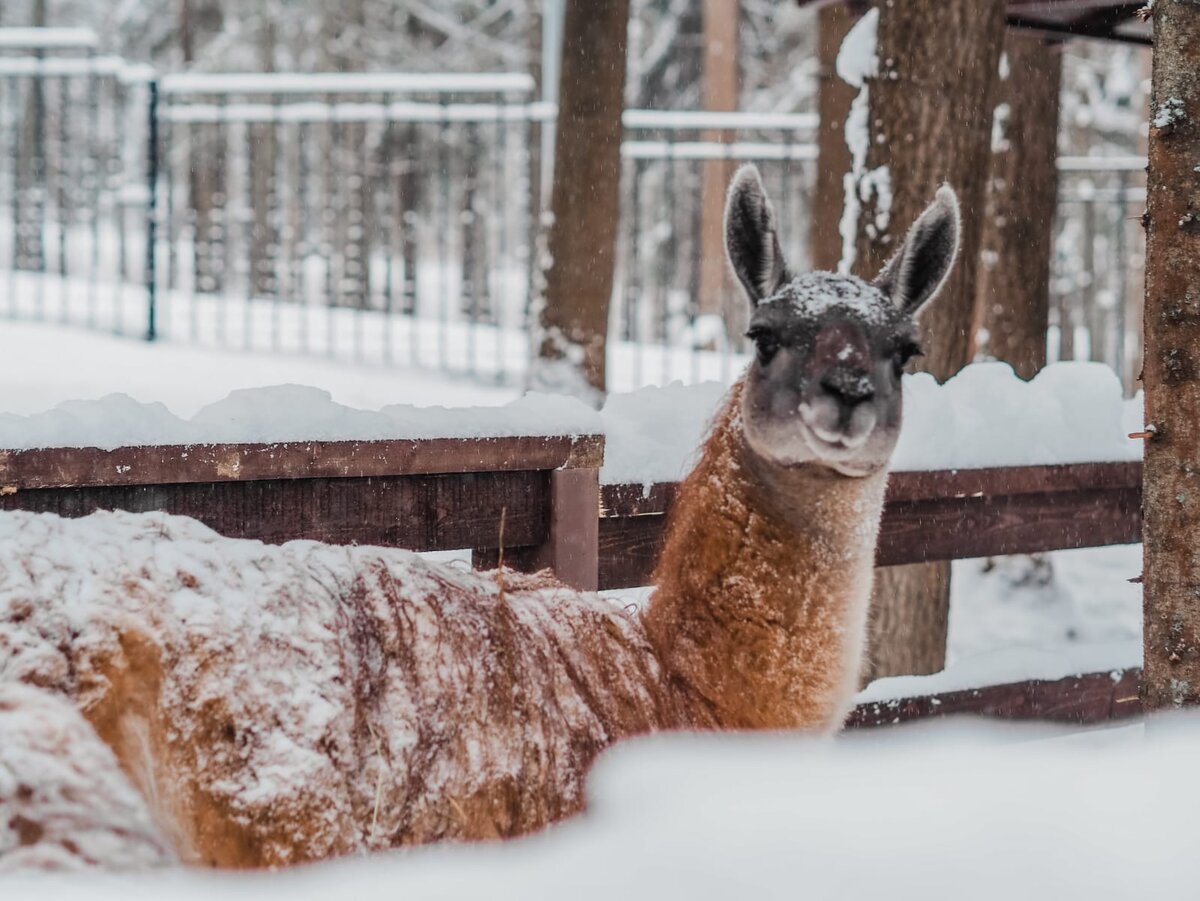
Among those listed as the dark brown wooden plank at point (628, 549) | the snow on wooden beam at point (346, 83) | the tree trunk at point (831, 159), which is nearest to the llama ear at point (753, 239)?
the dark brown wooden plank at point (628, 549)

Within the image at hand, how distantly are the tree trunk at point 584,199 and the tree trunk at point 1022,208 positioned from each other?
95.5 inches

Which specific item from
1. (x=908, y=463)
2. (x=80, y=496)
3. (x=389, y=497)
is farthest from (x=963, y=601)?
(x=80, y=496)

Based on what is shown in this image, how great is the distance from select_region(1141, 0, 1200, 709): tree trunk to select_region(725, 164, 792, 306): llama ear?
956 millimetres

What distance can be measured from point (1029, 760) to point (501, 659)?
1.29 meters

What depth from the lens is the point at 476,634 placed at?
2623 millimetres

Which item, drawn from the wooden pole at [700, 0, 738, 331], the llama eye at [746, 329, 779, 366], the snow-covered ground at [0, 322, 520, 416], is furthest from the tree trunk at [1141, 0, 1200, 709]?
the wooden pole at [700, 0, 738, 331]

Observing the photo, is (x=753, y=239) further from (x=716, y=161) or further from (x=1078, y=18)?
(x=716, y=161)

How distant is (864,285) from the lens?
338 cm

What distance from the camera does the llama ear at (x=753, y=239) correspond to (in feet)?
11.1

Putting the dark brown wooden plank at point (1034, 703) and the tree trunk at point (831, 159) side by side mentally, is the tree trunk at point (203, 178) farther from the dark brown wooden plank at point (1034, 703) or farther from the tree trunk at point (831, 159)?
the dark brown wooden plank at point (1034, 703)

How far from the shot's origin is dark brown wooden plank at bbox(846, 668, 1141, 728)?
418 centimetres

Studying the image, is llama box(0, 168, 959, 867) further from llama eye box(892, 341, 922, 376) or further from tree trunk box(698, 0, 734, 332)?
tree trunk box(698, 0, 734, 332)

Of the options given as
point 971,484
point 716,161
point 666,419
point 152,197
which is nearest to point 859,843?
point 666,419

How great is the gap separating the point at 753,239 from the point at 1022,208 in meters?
4.96
